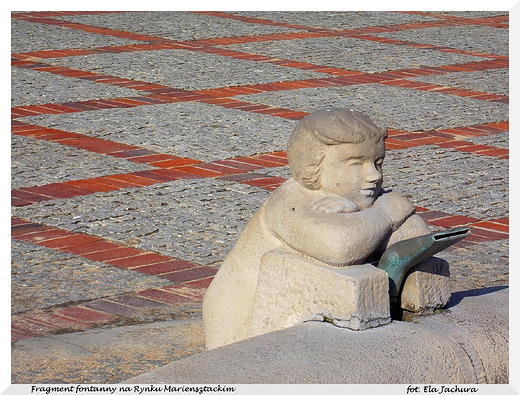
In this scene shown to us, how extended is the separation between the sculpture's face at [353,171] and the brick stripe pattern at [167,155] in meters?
1.72

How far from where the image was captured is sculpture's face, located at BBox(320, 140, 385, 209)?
11.7 ft

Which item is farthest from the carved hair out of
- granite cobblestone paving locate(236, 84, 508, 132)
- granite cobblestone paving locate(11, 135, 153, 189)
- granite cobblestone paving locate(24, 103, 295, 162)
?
granite cobblestone paving locate(236, 84, 508, 132)

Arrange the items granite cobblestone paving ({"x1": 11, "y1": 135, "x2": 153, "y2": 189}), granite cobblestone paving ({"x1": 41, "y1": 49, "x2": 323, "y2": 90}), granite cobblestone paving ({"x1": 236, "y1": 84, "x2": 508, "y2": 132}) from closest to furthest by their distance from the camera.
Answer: granite cobblestone paving ({"x1": 11, "y1": 135, "x2": 153, "y2": 189}), granite cobblestone paving ({"x1": 236, "y1": 84, "x2": 508, "y2": 132}), granite cobblestone paving ({"x1": 41, "y1": 49, "x2": 323, "y2": 90})

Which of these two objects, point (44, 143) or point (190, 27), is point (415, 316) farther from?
point (190, 27)

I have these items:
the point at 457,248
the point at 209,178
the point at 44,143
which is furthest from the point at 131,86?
the point at 457,248

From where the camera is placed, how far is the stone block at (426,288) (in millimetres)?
3744

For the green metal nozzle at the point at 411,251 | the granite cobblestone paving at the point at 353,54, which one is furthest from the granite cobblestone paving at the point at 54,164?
the granite cobblestone paving at the point at 353,54

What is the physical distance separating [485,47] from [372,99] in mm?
3725

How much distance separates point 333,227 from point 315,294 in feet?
0.85

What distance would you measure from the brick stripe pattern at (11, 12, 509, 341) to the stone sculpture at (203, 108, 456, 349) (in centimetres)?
138

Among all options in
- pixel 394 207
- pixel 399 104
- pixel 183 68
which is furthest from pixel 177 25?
pixel 394 207

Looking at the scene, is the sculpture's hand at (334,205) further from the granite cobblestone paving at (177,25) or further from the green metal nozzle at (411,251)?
the granite cobblestone paving at (177,25)

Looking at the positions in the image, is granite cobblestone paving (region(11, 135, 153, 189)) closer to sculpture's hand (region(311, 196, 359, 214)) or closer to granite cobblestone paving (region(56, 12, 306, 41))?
sculpture's hand (region(311, 196, 359, 214))

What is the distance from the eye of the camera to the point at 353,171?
362 cm
